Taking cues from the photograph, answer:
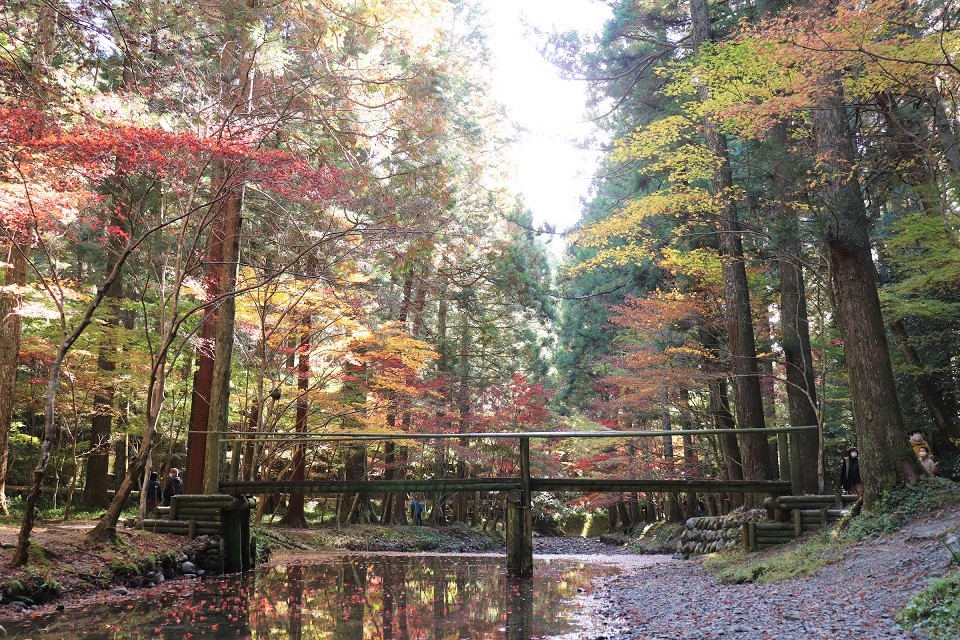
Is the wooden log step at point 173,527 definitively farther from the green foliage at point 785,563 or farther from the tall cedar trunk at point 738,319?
the tall cedar trunk at point 738,319

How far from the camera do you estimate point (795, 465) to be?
858cm

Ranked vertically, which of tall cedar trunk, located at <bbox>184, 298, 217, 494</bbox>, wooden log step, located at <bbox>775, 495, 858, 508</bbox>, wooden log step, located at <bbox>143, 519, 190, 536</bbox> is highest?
tall cedar trunk, located at <bbox>184, 298, 217, 494</bbox>

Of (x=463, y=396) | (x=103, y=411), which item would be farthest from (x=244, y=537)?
(x=463, y=396)

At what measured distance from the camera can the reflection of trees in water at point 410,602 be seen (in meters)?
5.81

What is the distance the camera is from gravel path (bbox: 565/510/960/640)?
4520 millimetres

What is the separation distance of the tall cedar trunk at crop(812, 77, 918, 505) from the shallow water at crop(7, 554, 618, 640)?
3574 mm

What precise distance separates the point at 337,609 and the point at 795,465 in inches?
219

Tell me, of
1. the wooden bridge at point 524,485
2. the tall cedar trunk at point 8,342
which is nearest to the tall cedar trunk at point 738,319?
the wooden bridge at point 524,485

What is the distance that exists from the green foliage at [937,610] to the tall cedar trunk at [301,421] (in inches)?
446

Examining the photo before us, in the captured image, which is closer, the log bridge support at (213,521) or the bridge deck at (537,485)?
the bridge deck at (537,485)

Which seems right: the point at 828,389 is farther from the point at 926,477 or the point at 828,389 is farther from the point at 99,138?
the point at 99,138

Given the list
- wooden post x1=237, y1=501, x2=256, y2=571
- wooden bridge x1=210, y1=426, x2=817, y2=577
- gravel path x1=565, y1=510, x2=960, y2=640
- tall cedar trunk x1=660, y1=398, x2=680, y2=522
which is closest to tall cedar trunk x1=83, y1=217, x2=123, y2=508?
wooden post x1=237, y1=501, x2=256, y2=571

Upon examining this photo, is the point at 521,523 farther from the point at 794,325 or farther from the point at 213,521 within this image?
the point at 794,325

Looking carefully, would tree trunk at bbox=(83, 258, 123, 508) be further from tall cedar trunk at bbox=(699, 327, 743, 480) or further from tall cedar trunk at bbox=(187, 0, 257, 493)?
tall cedar trunk at bbox=(699, 327, 743, 480)
